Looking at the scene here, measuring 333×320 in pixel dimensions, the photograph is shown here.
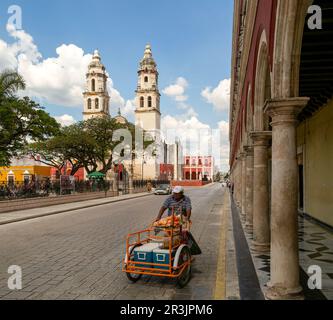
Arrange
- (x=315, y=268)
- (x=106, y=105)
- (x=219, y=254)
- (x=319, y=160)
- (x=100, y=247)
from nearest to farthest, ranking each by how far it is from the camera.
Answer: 1. (x=315, y=268)
2. (x=219, y=254)
3. (x=100, y=247)
4. (x=319, y=160)
5. (x=106, y=105)

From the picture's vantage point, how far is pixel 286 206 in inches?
205

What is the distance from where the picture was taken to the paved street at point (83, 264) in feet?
18.5

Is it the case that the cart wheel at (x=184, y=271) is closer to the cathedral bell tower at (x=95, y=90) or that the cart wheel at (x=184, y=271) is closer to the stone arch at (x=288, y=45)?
the stone arch at (x=288, y=45)

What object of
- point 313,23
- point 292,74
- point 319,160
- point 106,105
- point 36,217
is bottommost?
point 36,217

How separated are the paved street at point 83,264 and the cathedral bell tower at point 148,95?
7393cm

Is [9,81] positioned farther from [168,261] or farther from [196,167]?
[196,167]

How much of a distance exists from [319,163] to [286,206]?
377 inches

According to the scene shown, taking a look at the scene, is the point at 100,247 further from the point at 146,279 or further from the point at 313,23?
the point at 313,23

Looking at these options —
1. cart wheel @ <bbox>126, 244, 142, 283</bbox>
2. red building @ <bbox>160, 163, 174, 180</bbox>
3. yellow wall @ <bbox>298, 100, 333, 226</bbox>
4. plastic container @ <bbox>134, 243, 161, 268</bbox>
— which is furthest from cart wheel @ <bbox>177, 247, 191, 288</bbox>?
red building @ <bbox>160, 163, 174, 180</bbox>

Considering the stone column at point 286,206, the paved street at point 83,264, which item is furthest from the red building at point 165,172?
the stone column at point 286,206

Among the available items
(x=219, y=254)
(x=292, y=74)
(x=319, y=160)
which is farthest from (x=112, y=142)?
(x=292, y=74)

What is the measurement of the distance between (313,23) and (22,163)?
66.5m

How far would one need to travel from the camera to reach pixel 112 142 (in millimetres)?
46688

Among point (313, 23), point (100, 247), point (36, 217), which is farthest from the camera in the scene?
point (36, 217)
